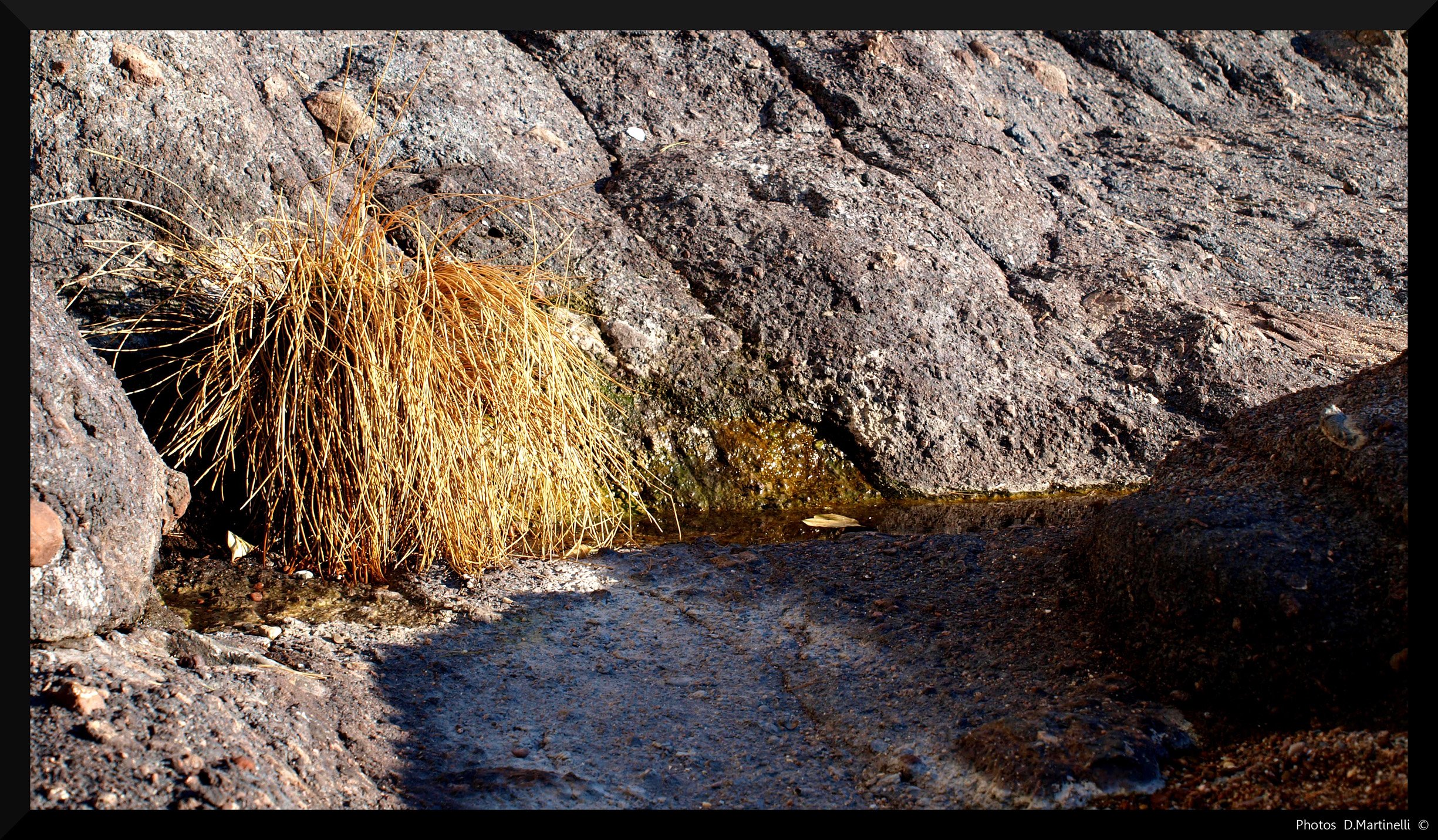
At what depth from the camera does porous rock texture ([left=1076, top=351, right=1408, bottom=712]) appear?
1.83 m

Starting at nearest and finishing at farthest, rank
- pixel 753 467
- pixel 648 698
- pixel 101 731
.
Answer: pixel 101 731
pixel 648 698
pixel 753 467

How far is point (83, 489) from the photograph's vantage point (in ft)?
6.76

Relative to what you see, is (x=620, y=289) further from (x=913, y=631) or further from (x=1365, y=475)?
(x=1365, y=475)

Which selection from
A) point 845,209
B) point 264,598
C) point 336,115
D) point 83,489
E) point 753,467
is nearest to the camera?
point 83,489

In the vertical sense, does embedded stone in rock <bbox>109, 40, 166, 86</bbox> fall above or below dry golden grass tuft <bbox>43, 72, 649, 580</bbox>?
above

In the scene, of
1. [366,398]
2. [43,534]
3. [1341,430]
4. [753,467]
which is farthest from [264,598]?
[1341,430]

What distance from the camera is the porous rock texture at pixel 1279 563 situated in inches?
71.9

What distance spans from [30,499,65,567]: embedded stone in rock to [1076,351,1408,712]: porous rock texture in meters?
2.15

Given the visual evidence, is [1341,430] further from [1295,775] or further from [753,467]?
[753,467]

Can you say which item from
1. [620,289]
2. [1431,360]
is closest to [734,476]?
[620,289]

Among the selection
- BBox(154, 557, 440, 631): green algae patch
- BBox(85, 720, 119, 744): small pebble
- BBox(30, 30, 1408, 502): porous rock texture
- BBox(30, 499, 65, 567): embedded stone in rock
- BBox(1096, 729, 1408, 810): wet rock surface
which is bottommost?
BBox(1096, 729, 1408, 810): wet rock surface

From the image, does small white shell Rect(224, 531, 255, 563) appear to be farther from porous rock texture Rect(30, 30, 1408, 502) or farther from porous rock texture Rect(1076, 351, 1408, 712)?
porous rock texture Rect(1076, 351, 1408, 712)

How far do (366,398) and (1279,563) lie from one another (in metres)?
2.16

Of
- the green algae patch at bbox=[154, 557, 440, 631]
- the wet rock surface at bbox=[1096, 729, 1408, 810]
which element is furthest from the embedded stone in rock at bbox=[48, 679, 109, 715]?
the wet rock surface at bbox=[1096, 729, 1408, 810]
